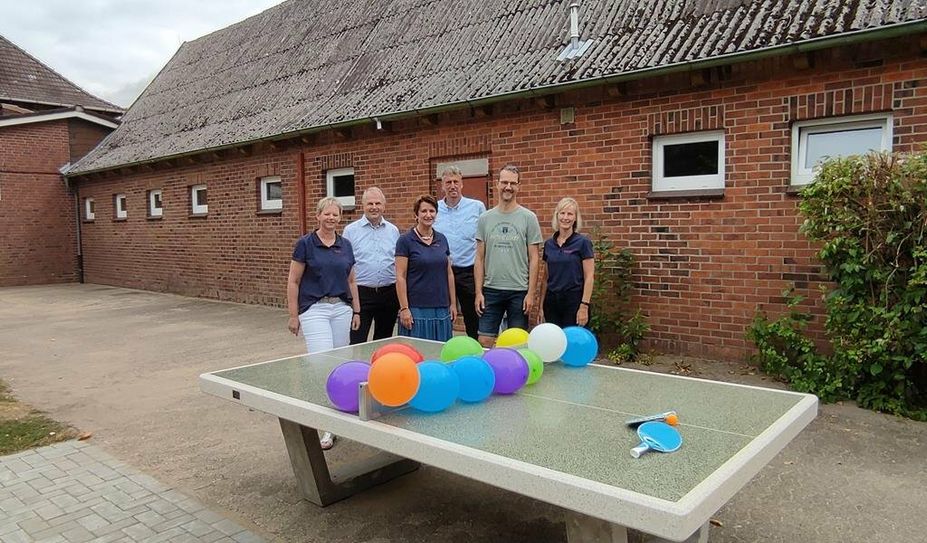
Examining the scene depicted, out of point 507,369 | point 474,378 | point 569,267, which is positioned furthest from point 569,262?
point 474,378

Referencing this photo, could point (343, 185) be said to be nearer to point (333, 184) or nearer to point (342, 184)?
point (342, 184)

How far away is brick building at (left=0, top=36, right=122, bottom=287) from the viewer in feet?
57.3

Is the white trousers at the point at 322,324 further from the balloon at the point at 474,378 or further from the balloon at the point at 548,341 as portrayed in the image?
the balloon at the point at 474,378

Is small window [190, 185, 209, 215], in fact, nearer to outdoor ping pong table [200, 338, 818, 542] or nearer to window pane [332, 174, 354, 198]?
window pane [332, 174, 354, 198]

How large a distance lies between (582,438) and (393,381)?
77 cm

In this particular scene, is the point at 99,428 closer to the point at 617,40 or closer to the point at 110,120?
the point at 617,40

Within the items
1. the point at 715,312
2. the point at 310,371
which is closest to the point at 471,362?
the point at 310,371

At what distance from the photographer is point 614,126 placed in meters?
7.09

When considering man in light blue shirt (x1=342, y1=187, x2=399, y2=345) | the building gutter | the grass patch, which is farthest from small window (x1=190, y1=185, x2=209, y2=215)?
man in light blue shirt (x1=342, y1=187, x2=399, y2=345)

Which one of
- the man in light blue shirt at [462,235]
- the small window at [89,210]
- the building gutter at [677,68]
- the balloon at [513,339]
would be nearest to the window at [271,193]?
the building gutter at [677,68]

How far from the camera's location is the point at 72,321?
1098cm

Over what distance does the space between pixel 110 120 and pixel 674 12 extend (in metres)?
17.5

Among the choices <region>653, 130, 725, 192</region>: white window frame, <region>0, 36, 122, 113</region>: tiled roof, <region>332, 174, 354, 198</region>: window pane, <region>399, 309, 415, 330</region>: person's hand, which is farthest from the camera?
<region>0, 36, 122, 113</region>: tiled roof

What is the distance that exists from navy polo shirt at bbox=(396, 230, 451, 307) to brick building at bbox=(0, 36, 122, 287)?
17.4m
